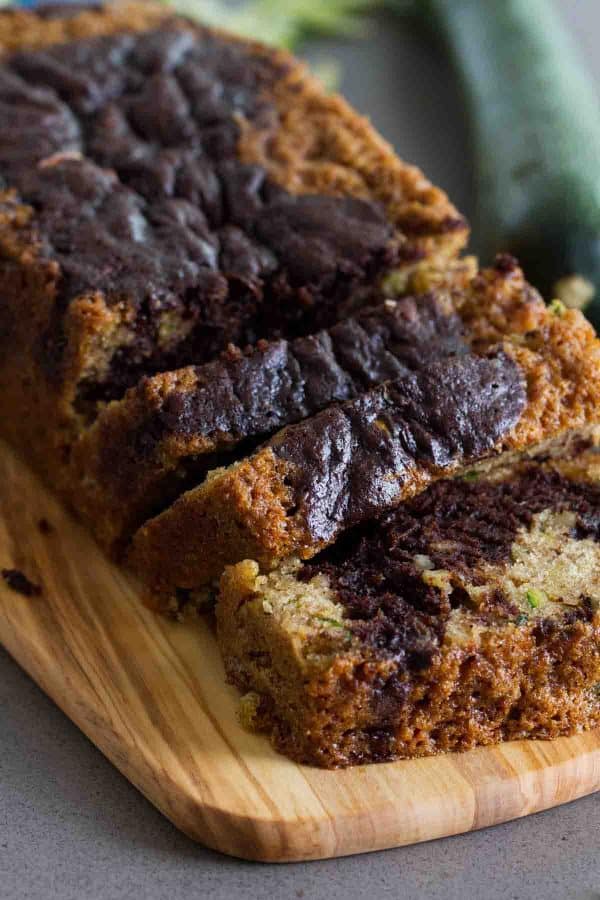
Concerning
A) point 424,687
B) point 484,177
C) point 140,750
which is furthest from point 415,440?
Result: point 484,177

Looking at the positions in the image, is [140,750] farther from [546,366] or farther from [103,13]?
[103,13]

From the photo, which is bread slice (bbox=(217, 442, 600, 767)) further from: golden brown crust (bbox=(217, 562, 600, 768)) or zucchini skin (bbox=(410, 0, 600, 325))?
zucchini skin (bbox=(410, 0, 600, 325))

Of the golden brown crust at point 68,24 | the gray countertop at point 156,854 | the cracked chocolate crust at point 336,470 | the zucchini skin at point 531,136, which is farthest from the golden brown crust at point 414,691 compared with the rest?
the golden brown crust at point 68,24

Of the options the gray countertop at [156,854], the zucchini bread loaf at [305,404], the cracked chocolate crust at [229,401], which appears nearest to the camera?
the gray countertop at [156,854]

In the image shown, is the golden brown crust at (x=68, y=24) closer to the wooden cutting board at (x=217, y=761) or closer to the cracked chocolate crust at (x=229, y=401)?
the cracked chocolate crust at (x=229, y=401)

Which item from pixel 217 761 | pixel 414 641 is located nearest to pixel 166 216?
pixel 414 641

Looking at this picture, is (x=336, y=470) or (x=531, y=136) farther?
(x=531, y=136)

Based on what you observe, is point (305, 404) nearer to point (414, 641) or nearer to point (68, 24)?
point (414, 641)
